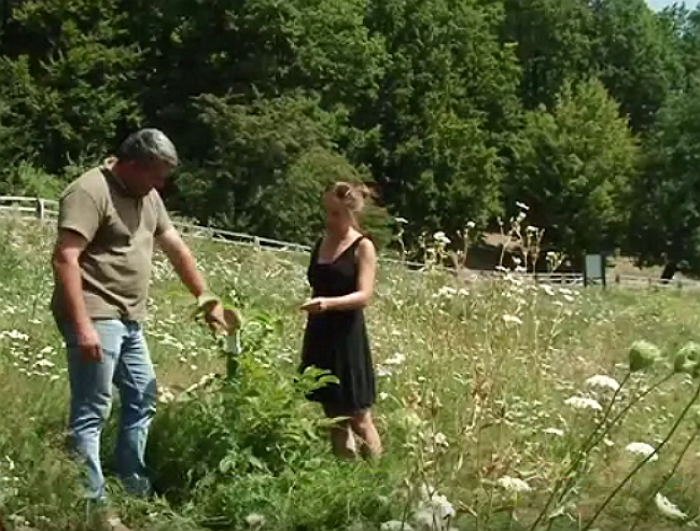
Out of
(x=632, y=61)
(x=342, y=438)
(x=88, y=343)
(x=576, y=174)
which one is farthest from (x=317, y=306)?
(x=632, y=61)

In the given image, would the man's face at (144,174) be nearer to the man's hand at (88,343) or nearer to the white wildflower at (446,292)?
the man's hand at (88,343)

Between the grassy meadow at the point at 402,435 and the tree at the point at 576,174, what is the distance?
151ft

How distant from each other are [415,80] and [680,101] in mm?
11574

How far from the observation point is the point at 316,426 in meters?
5.73

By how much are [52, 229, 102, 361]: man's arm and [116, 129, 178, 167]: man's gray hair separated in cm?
39

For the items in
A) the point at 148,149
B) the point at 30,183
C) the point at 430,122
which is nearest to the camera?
the point at 148,149

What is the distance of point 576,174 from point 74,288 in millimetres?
51486

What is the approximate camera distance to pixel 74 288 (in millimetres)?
5035

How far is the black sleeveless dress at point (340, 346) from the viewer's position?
20.0 ft

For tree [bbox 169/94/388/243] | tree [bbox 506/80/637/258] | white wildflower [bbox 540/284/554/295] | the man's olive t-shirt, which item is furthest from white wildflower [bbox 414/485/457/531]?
tree [bbox 506/80/637/258]

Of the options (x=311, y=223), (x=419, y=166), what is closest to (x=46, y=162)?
(x=311, y=223)

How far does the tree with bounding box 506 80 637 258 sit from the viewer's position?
54719 mm

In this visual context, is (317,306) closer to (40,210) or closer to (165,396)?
(165,396)

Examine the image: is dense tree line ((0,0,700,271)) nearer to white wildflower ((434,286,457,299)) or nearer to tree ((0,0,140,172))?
tree ((0,0,140,172))
